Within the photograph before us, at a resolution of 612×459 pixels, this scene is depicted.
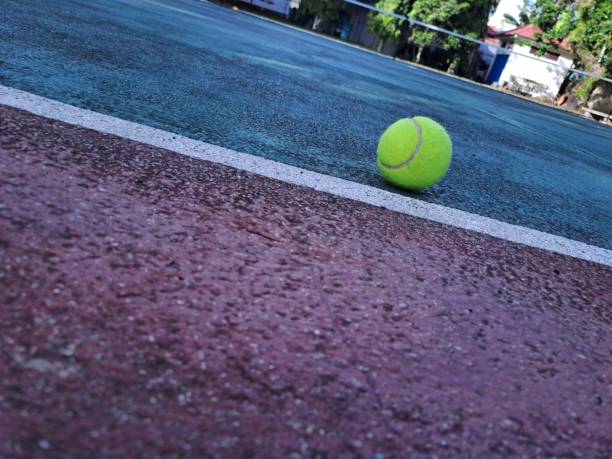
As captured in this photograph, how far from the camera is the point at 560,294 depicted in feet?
6.41

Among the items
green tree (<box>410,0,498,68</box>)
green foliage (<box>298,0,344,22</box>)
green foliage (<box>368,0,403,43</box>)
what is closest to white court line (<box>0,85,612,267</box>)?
green tree (<box>410,0,498,68</box>)

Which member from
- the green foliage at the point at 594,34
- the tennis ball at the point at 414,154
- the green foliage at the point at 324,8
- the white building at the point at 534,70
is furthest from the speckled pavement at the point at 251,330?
the green foliage at the point at 324,8

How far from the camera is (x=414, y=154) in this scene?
2.63 meters

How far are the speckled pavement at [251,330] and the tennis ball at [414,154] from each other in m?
0.67

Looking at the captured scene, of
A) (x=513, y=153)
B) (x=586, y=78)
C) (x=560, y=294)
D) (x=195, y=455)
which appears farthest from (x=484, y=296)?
(x=586, y=78)

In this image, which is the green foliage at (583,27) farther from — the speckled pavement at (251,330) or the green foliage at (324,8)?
the speckled pavement at (251,330)

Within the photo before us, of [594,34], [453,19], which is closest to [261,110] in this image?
[594,34]

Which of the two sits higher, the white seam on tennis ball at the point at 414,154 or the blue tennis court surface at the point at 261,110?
the white seam on tennis ball at the point at 414,154

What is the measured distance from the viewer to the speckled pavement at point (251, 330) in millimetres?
913

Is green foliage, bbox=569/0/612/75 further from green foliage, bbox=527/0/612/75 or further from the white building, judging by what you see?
the white building

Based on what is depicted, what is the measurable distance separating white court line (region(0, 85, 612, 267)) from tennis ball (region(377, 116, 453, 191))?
14cm

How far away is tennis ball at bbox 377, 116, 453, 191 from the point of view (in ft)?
8.64

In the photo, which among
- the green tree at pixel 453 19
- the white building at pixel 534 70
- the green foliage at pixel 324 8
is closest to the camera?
the green tree at pixel 453 19

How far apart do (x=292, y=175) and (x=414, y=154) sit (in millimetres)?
664
